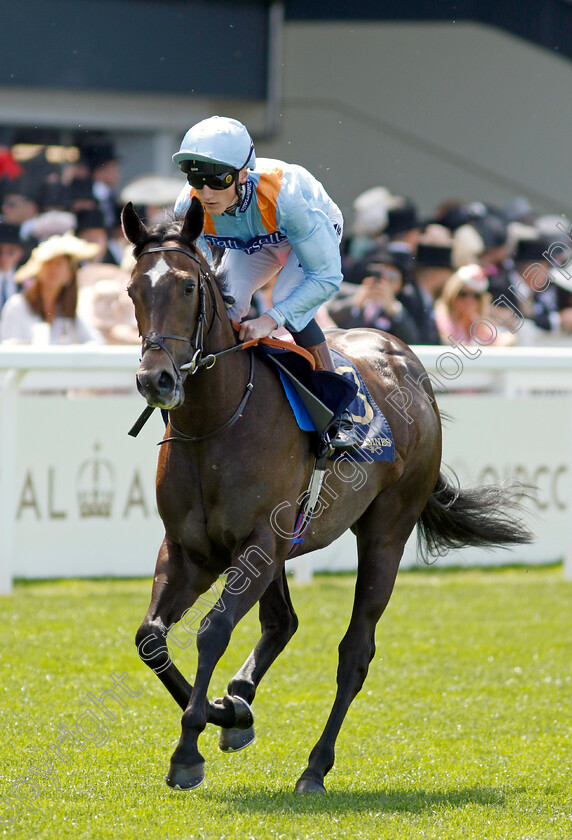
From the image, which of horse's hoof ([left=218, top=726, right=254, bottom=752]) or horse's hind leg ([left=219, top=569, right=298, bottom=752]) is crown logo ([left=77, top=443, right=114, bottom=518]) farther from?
horse's hoof ([left=218, top=726, right=254, bottom=752])

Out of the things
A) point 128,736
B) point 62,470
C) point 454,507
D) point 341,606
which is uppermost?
point 454,507

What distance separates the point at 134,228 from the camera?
3521mm

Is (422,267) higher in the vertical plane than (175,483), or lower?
lower

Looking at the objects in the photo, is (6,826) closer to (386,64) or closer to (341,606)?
(341,606)

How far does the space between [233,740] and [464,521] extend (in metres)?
1.55

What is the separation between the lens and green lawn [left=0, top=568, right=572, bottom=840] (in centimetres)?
348

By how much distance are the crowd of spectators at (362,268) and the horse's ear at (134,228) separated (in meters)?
3.72

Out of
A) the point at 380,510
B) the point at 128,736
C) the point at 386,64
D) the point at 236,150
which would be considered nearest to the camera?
the point at 236,150

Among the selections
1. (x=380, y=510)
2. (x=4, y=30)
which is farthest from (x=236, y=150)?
(x=4, y=30)

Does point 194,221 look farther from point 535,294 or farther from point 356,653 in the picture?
point 535,294

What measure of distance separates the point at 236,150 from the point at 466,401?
14.8ft

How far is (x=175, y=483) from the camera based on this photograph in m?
3.76

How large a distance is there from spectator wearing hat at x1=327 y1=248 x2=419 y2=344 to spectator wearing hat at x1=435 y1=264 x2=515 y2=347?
18.6 inches

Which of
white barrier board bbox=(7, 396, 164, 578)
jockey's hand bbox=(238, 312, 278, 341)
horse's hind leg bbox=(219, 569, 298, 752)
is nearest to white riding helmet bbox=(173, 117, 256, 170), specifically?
jockey's hand bbox=(238, 312, 278, 341)
